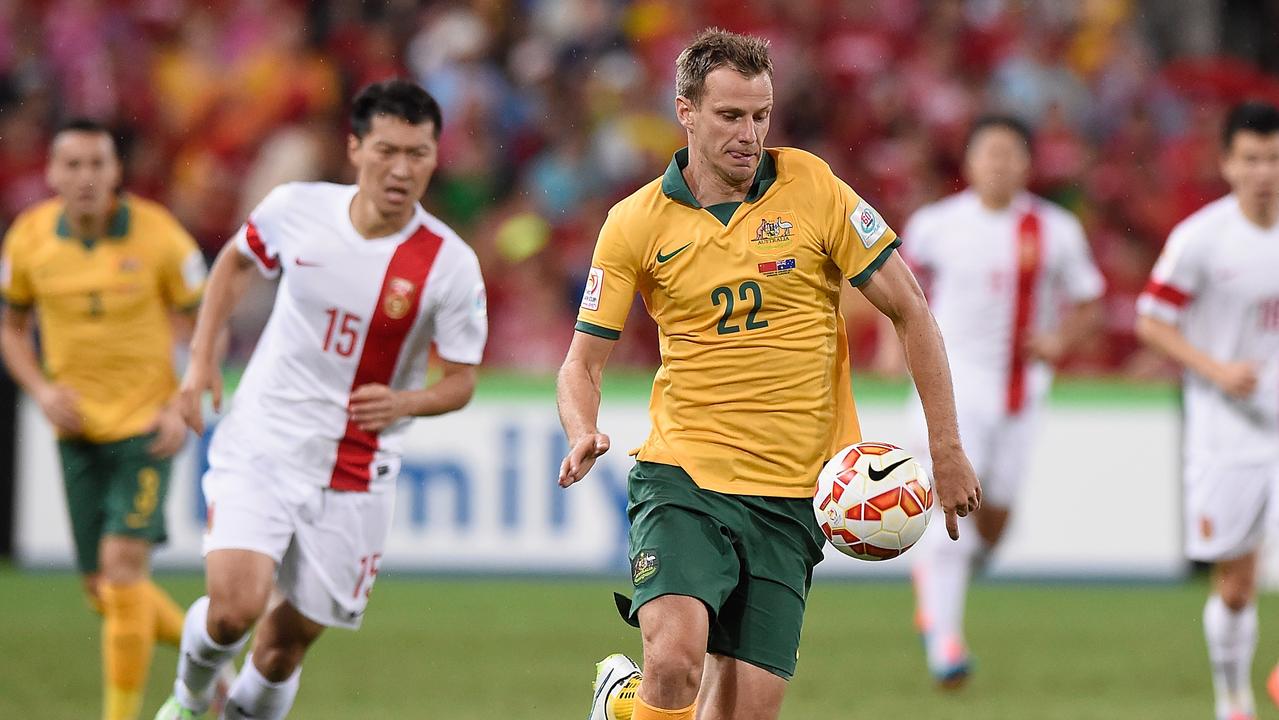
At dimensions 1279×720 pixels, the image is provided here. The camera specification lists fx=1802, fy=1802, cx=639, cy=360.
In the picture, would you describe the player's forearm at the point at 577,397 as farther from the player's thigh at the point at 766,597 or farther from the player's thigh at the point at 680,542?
the player's thigh at the point at 766,597

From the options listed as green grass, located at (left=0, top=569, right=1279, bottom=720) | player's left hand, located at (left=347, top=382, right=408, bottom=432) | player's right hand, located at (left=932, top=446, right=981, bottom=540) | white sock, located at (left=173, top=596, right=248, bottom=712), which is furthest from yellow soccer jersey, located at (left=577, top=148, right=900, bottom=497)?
green grass, located at (left=0, top=569, right=1279, bottom=720)

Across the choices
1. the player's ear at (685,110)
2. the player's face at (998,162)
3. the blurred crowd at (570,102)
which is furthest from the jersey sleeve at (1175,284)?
the blurred crowd at (570,102)

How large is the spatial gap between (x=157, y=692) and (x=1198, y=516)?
4.94 metres

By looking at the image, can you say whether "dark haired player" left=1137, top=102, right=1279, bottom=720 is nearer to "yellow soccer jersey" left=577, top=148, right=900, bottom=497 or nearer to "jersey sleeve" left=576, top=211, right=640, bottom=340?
"yellow soccer jersey" left=577, top=148, right=900, bottom=497

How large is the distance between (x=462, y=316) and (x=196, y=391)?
996mm

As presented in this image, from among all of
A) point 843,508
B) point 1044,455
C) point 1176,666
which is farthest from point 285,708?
point 1044,455

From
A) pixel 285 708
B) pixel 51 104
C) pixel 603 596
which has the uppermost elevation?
pixel 51 104

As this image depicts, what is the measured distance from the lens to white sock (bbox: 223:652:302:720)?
6.46m

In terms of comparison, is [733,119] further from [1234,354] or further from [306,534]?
[1234,354]

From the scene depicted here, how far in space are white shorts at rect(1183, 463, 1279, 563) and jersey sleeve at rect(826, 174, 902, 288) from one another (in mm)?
3359

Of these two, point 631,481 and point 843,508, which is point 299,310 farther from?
point 843,508

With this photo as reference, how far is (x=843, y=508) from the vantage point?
5.20 m

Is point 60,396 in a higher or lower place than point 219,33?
lower

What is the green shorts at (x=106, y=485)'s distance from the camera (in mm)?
7914
